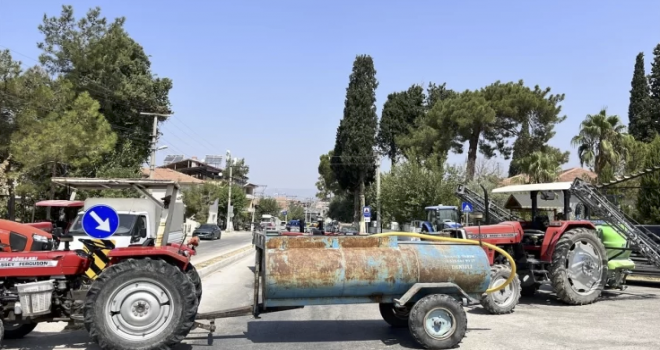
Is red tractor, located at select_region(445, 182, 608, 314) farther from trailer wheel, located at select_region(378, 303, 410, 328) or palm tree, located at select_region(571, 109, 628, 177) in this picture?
palm tree, located at select_region(571, 109, 628, 177)

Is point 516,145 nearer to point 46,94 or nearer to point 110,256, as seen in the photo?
point 46,94

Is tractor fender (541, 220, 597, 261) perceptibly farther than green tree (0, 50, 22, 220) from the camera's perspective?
No

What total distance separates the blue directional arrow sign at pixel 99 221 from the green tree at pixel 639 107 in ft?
168

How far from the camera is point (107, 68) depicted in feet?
115

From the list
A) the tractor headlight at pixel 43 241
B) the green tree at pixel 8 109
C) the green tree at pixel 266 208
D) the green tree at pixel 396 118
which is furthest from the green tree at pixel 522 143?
the green tree at pixel 266 208

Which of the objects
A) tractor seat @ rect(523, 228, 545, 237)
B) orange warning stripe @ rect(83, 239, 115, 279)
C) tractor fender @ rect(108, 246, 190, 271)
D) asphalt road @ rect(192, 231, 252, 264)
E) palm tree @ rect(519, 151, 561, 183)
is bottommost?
asphalt road @ rect(192, 231, 252, 264)

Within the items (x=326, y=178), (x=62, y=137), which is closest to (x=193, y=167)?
(x=326, y=178)

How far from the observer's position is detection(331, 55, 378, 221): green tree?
5203 cm

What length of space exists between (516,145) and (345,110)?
1881 centimetres

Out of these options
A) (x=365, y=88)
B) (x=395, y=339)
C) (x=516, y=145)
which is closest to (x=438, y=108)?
(x=516, y=145)

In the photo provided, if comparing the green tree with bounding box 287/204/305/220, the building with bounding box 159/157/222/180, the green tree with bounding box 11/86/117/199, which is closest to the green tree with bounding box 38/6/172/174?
the green tree with bounding box 11/86/117/199

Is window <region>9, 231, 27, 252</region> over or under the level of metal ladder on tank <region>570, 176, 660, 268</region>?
under

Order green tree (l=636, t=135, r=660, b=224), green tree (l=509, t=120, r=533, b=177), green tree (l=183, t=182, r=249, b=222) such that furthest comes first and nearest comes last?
green tree (l=183, t=182, r=249, b=222) < green tree (l=509, t=120, r=533, b=177) < green tree (l=636, t=135, r=660, b=224)

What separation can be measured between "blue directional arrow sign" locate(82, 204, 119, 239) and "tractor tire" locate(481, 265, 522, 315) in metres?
6.58
